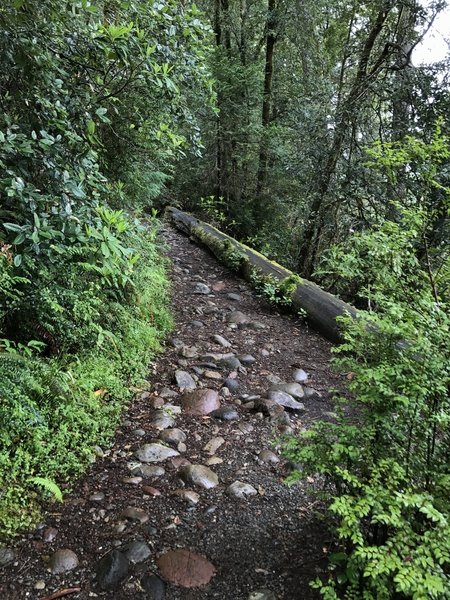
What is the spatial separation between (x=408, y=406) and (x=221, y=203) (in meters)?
10.6

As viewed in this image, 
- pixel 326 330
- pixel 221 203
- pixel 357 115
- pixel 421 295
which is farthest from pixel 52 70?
pixel 221 203

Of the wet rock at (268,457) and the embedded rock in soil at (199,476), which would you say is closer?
the embedded rock in soil at (199,476)

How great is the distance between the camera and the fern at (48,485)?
271 cm

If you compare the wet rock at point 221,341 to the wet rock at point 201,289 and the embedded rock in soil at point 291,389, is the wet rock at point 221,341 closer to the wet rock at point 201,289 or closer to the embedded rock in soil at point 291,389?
the embedded rock in soil at point 291,389

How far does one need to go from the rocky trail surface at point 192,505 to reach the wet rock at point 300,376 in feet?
0.08

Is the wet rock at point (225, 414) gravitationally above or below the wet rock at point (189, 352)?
above

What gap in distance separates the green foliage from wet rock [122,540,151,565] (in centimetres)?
107

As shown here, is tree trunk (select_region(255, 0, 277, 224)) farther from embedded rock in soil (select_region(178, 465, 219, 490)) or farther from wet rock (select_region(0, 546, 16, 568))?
wet rock (select_region(0, 546, 16, 568))

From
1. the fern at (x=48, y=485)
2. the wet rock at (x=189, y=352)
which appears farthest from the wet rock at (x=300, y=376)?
the fern at (x=48, y=485)

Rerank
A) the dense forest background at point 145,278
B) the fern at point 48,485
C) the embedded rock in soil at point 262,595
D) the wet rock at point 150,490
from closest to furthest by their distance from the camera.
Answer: the dense forest background at point 145,278, the embedded rock in soil at point 262,595, the fern at point 48,485, the wet rock at point 150,490

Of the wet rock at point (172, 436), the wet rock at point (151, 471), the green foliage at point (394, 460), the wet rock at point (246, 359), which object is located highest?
the green foliage at point (394, 460)

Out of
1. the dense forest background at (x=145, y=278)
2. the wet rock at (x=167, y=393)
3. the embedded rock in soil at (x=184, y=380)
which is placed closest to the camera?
the dense forest background at (x=145, y=278)

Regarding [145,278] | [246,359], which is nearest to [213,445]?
[246,359]

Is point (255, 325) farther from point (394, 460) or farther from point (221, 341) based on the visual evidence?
point (394, 460)
